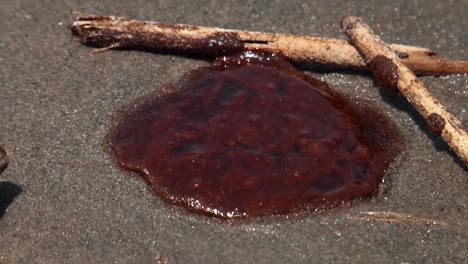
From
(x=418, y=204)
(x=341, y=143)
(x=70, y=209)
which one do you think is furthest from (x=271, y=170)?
(x=70, y=209)

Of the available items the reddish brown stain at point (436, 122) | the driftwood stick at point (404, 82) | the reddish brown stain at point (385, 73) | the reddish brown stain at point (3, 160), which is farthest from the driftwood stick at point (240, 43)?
the reddish brown stain at point (3, 160)

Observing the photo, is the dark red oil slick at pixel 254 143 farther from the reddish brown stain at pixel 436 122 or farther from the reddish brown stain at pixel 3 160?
the reddish brown stain at pixel 3 160

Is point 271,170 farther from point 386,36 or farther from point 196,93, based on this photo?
point 386,36

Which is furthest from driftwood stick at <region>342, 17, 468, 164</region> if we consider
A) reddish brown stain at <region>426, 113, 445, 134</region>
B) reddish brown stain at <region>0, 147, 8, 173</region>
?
reddish brown stain at <region>0, 147, 8, 173</region>

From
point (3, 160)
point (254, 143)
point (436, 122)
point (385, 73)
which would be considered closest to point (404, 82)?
point (385, 73)

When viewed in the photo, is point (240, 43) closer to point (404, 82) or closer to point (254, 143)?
point (254, 143)

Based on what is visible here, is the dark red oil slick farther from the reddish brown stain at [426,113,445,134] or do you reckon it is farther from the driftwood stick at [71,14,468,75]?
the reddish brown stain at [426,113,445,134]
